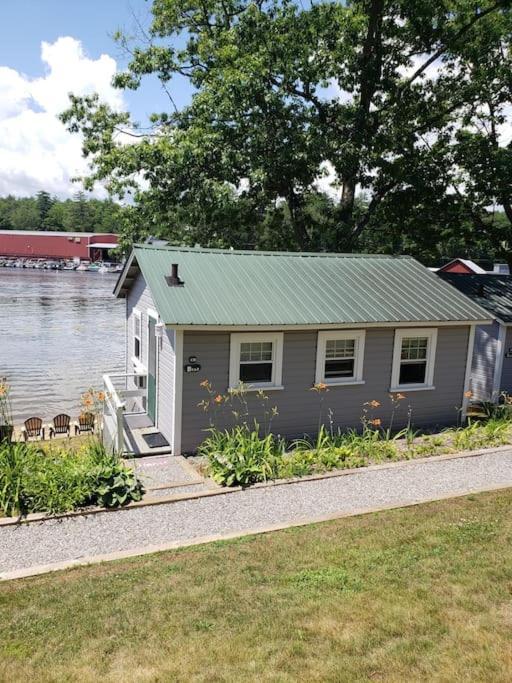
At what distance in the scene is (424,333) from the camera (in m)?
13.4

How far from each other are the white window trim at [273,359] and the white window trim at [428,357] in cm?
297

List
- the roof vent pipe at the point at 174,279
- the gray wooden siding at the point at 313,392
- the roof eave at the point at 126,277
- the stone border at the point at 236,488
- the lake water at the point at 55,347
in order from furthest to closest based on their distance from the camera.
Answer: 1. the lake water at the point at 55,347
2. the roof eave at the point at 126,277
3. the roof vent pipe at the point at 174,279
4. the gray wooden siding at the point at 313,392
5. the stone border at the point at 236,488

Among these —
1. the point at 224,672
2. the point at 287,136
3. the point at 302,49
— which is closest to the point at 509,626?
the point at 224,672

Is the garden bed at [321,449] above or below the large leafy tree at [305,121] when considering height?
below

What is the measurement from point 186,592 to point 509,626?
3.12 metres

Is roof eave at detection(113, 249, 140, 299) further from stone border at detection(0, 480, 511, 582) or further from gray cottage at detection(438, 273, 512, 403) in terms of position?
gray cottage at detection(438, 273, 512, 403)

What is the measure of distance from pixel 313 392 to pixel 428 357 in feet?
10.5

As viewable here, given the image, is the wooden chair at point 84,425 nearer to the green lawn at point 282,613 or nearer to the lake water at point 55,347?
the lake water at point 55,347

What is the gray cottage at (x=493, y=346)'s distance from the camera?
16328 mm

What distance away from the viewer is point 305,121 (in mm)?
19828

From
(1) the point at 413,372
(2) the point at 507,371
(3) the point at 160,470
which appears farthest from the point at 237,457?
(2) the point at 507,371

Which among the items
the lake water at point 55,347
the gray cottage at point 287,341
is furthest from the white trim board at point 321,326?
the lake water at point 55,347

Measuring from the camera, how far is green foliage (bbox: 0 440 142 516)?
822 centimetres

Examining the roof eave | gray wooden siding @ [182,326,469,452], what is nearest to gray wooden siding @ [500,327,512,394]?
gray wooden siding @ [182,326,469,452]
